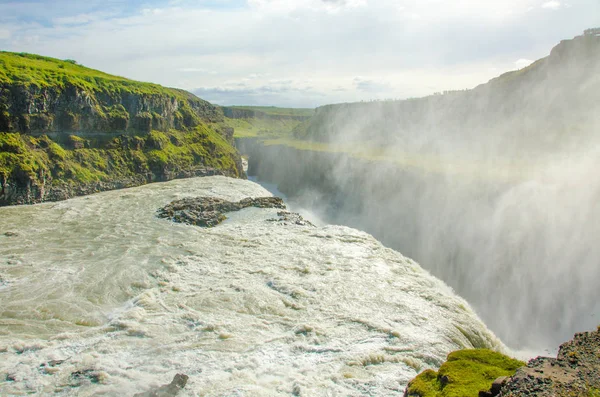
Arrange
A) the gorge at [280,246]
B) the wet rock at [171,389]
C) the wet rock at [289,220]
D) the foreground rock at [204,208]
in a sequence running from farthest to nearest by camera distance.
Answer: the foreground rock at [204,208]
the wet rock at [289,220]
the gorge at [280,246]
the wet rock at [171,389]

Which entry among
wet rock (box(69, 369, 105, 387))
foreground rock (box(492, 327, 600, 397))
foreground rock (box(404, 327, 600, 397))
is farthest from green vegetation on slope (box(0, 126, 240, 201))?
foreground rock (box(492, 327, 600, 397))

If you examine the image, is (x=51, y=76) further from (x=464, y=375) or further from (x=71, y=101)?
(x=464, y=375)

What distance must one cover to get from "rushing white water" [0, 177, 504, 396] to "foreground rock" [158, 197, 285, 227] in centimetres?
264

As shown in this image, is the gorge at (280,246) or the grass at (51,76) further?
the grass at (51,76)

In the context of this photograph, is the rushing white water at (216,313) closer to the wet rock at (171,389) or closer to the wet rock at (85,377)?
the wet rock at (85,377)

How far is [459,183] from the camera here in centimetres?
3834

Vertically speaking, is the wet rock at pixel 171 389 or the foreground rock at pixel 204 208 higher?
the foreground rock at pixel 204 208

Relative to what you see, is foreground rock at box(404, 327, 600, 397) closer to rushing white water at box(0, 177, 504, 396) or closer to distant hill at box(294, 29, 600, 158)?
rushing white water at box(0, 177, 504, 396)

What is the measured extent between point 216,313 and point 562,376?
12467 mm

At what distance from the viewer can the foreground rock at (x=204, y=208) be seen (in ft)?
101

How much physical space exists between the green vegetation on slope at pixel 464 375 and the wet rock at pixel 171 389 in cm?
648

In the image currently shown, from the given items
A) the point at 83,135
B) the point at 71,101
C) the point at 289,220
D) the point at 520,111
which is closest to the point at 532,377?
the point at 289,220

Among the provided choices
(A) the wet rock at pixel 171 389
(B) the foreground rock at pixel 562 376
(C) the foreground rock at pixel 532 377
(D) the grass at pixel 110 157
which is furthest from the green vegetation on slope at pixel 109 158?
(B) the foreground rock at pixel 562 376

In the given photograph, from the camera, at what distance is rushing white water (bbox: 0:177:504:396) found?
1237cm
